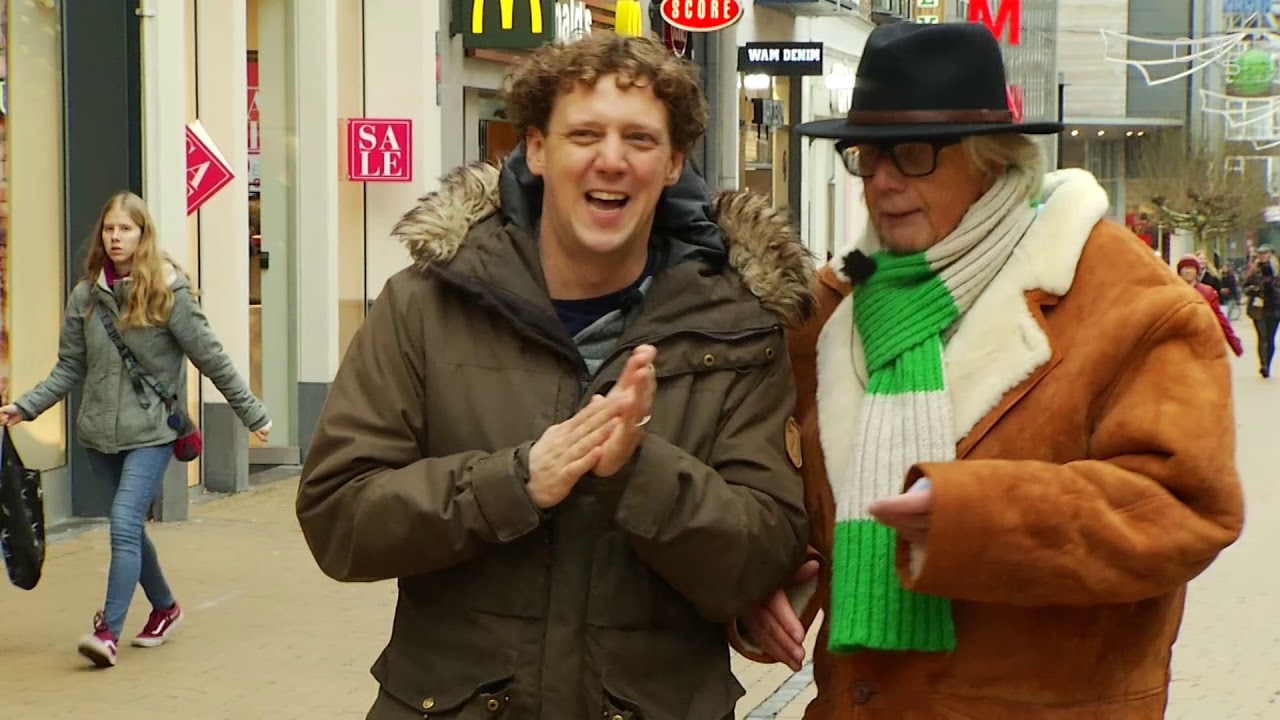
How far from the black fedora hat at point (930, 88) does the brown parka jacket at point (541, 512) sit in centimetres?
35

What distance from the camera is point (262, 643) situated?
29.6ft

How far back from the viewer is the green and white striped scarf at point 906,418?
10.8ft

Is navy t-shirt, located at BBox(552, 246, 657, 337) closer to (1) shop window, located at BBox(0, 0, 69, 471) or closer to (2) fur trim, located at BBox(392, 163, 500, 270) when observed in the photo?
(2) fur trim, located at BBox(392, 163, 500, 270)

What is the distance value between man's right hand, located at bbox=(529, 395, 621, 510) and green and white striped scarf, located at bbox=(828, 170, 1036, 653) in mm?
491

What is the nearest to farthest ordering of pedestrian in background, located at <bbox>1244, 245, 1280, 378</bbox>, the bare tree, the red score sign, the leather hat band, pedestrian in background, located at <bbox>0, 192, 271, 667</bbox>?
1. the leather hat band
2. pedestrian in background, located at <bbox>0, 192, 271, 667</bbox>
3. the red score sign
4. pedestrian in background, located at <bbox>1244, 245, 1280, 378</bbox>
5. the bare tree

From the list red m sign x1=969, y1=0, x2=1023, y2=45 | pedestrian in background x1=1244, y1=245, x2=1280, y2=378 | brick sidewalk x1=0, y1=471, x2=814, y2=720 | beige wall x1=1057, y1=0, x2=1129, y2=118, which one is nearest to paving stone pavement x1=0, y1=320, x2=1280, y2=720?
brick sidewalk x1=0, y1=471, x2=814, y2=720

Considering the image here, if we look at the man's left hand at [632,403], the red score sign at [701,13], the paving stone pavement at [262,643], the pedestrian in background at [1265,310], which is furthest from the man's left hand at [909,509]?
the pedestrian in background at [1265,310]

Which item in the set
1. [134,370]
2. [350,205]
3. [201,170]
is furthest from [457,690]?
[350,205]

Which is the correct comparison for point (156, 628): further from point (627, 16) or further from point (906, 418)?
Result: point (627, 16)

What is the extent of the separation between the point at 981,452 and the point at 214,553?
874 centimetres

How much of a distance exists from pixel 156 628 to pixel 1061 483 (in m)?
6.54

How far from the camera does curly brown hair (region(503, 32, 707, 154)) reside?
10.9 ft

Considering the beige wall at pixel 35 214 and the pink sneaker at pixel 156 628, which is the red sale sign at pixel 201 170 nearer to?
the beige wall at pixel 35 214

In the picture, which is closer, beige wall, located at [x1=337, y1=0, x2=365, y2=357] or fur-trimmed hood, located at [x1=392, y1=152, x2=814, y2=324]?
fur-trimmed hood, located at [x1=392, y1=152, x2=814, y2=324]
